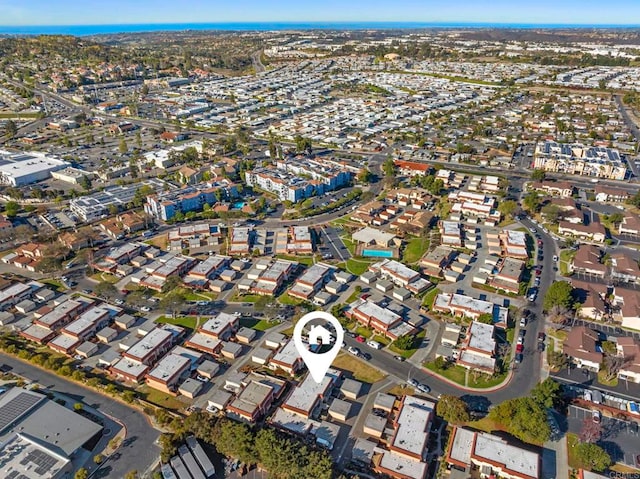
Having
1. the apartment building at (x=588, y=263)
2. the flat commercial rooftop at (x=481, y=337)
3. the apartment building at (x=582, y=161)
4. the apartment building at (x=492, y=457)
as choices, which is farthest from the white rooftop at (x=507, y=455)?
the apartment building at (x=582, y=161)

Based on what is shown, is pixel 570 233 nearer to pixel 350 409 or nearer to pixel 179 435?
pixel 350 409

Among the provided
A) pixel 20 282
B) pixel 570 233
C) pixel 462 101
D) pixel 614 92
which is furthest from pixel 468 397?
pixel 614 92

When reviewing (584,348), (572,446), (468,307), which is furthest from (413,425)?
(584,348)

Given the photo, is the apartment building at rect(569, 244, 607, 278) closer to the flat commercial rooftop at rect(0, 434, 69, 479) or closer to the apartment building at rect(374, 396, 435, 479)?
the apartment building at rect(374, 396, 435, 479)

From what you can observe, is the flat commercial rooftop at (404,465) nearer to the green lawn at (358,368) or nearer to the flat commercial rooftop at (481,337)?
the green lawn at (358,368)

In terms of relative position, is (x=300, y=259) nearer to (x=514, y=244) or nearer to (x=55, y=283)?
(x=514, y=244)

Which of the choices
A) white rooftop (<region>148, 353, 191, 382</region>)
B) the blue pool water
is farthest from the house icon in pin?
the blue pool water
